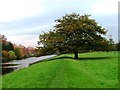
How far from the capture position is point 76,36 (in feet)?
138

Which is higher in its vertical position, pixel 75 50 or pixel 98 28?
pixel 98 28

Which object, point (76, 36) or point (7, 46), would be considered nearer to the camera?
point (76, 36)

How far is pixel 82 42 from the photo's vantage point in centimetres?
4188

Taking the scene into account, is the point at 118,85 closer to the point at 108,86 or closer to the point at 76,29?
the point at 108,86

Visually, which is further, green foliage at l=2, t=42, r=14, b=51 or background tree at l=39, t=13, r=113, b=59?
green foliage at l=2, t=42, r=14, b=51

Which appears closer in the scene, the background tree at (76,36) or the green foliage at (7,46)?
the background tree at (76,36)

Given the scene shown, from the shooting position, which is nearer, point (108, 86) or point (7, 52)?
point (108, 86)

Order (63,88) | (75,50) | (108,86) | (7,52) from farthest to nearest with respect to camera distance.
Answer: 1. (7,52)
2. (75,50)
3. (108,86)
4. (63,88)

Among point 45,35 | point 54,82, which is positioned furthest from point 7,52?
point 54,82

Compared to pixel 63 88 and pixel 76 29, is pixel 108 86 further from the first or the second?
pixel 76 29

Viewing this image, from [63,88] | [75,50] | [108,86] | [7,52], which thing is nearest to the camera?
[63,88]

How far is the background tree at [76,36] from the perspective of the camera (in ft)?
137

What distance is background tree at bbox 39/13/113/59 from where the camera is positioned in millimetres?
41719

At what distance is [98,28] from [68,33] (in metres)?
4.34
